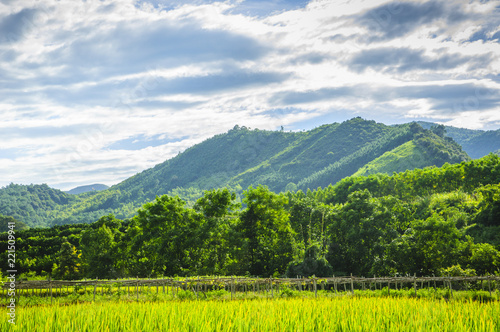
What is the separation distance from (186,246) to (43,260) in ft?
126

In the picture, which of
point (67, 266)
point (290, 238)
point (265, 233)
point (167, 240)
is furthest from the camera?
point (67, 266)

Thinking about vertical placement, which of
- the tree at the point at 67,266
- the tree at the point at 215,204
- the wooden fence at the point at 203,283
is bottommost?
the tree at the point at 67,266

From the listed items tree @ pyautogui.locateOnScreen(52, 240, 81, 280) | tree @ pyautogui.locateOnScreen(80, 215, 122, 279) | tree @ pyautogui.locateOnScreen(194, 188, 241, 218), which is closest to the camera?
tree @ pyautogui.locateOnScreen(194, 188, 241, 218)

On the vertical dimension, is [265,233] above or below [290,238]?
above

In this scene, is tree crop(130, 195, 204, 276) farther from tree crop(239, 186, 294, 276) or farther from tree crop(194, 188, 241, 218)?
tree crop(239, 186, 294, 276)

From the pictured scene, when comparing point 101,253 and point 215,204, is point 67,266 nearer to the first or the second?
point 101,253

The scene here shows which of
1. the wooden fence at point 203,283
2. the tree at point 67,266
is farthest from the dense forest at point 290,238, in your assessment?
the wooden fence at point 203,283

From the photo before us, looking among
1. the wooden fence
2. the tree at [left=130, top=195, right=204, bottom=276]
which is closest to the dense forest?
the tree at [left=130, top=195, right=204, bottom=276]

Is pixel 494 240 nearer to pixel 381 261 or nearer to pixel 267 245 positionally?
pixel 381 261

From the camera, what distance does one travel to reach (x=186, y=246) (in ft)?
145

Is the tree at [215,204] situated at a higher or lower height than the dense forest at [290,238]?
higher

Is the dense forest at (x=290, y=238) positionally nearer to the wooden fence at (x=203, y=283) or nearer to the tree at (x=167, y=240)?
the tree at (x=167, y=240)

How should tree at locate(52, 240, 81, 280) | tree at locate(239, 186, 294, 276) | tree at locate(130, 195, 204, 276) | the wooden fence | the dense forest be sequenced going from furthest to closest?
tree at locate(52, 240, 81, 280), tree at locate(239, 186, 294, 276), tree at locate(130, 195, 204, 276), the dense forest, the wooden fence

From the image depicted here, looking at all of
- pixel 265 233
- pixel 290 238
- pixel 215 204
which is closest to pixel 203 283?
pixel 215 204
